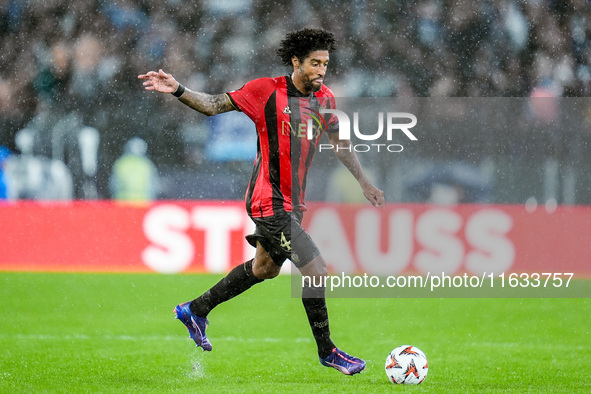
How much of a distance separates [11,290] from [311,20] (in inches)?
256

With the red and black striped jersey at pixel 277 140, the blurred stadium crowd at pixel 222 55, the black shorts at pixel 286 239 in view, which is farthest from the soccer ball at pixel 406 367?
the blurred stadium crowd at pixel 222 55

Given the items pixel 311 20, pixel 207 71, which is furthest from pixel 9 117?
pixel 311 20

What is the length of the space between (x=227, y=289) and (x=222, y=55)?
871 centimetres

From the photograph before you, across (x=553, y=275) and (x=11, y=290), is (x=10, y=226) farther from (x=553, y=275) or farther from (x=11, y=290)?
(x=553, y=275)

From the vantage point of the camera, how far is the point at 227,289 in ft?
15.3

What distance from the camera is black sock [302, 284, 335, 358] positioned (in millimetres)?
4352

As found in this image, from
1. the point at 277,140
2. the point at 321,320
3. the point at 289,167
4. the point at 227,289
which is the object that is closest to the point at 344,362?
the point at 321,320

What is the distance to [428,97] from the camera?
12.0 meters

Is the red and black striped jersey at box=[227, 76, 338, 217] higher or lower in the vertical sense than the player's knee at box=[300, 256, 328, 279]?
higher

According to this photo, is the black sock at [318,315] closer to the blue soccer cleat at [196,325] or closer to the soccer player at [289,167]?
the soccer player at [289,167]

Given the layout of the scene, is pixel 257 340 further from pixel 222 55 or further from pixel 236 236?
pixel 222 55

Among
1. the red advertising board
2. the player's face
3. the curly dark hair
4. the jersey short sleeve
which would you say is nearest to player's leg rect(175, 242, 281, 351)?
the jersey short sleeve

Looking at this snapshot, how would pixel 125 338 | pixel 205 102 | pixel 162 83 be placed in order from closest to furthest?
pixel 162 83 < pixel 205 102 < pixel 125 338

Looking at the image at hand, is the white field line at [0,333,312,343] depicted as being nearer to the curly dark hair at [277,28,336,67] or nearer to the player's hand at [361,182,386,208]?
the player's hand at [361,182,386,208]
